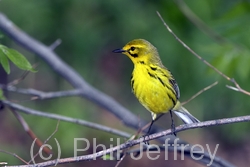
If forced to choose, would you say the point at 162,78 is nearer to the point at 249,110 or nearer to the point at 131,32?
the point at 131,32

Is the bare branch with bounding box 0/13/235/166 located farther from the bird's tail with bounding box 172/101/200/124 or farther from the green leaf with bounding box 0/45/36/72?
the green leaf with bounding box 0/45/36/72

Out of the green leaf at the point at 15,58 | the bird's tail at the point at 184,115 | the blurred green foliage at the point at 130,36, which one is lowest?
the bird's tail at the point at 184,115

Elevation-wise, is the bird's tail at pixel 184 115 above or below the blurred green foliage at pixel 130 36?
below

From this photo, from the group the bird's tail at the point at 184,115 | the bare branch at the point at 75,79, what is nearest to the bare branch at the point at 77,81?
the bare branch at the point at 75,79

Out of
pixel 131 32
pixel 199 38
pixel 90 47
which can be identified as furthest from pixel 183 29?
pixel 90 47

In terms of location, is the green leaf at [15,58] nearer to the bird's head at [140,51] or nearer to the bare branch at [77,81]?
the bird's head at [140,51]

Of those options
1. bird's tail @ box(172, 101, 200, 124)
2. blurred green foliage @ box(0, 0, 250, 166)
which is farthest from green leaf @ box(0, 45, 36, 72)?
blurred green foliage @ box(0, 0, 250, 166)

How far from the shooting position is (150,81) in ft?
13.1

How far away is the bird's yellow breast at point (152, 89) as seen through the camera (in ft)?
13.0

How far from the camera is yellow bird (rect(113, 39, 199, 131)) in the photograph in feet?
13.0

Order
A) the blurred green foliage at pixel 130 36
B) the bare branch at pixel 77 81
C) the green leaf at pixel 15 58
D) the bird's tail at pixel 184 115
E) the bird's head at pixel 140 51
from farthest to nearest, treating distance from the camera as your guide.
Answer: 1. the blurred green foliage at pixel 130 36
2. the bare branch at pixel 77 81
3. the bird's tail at pixel 184 115
4. the bird's head at pixel 140 51
5. the green leaf at pixel 15 58

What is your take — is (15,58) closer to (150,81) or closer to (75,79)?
(150,81)

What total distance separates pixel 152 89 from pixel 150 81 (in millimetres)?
69

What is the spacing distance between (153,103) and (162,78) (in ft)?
0.85
